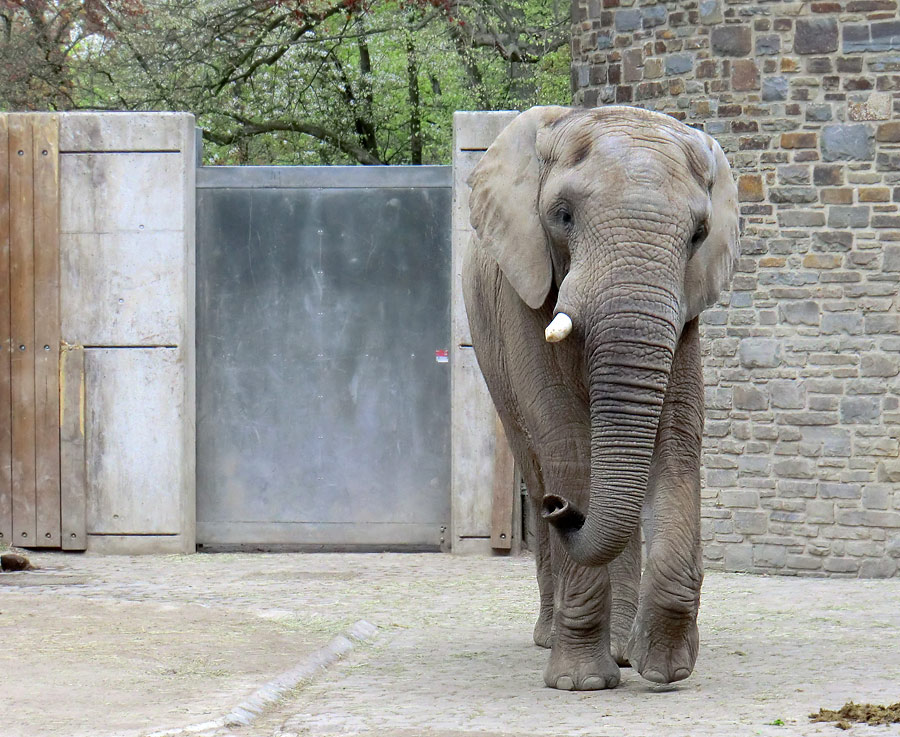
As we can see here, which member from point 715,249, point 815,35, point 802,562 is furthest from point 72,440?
point 715,249

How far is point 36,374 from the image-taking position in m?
11.8

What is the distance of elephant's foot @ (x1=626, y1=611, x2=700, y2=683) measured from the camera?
21.8ft

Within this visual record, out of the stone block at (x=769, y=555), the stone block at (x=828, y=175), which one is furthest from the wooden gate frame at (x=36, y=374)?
the stone block at (x=828, y=175)

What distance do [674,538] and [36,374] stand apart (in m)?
6.46

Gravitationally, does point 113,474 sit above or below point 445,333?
below

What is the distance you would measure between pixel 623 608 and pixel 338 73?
16466mm

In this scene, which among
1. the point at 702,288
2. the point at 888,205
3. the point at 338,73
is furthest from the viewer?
the point at 338,73

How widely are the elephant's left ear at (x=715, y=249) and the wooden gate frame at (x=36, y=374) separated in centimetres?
617

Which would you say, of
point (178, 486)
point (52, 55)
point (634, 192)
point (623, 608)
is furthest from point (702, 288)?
point (52, 55)

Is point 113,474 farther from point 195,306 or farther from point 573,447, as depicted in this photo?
point 573,447

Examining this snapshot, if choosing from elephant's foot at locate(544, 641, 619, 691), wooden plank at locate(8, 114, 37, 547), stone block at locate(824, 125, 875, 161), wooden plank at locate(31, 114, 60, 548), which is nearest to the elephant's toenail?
elephant's foot at locate(544, 641, 619, 691)

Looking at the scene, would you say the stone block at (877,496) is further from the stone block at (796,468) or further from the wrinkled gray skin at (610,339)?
the wrinkled gray skin at (610,339)

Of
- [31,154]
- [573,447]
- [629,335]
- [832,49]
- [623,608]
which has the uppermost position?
[832,49]

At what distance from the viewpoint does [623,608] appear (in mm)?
7602
